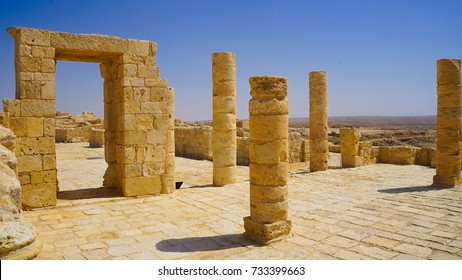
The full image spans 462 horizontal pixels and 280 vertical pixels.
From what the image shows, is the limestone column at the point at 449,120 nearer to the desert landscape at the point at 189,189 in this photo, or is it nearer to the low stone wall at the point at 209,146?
the desert landscape at the point at 189,189

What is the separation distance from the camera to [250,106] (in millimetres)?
6285

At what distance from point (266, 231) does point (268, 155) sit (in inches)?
49.6

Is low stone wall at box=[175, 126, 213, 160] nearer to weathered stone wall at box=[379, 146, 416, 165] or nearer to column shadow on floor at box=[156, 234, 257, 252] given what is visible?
weathered stone wall at box=[379, 146, 416, 165]

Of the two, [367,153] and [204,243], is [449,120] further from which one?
[204,243]

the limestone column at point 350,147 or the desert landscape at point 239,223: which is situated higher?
the limestone column at point 350,147

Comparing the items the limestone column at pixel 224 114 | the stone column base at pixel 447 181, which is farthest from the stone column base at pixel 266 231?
the stone column base at pixel 447 181

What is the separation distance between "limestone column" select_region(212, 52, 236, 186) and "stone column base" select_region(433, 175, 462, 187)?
20.9 feet

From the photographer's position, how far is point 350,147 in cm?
1652

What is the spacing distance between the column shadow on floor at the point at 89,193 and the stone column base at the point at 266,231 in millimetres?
4577

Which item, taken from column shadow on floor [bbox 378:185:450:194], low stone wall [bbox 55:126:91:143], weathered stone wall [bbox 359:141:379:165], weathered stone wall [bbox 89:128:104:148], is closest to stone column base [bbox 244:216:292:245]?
column shadow on floor [bbox 378:185:450:194]

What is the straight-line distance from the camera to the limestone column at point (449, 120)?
11094 millimetres

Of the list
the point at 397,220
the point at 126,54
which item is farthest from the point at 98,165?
the point at 397,220

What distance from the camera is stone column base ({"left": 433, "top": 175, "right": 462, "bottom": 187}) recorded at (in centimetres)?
1105

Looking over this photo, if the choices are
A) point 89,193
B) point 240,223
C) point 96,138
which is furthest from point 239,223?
point 96,138
